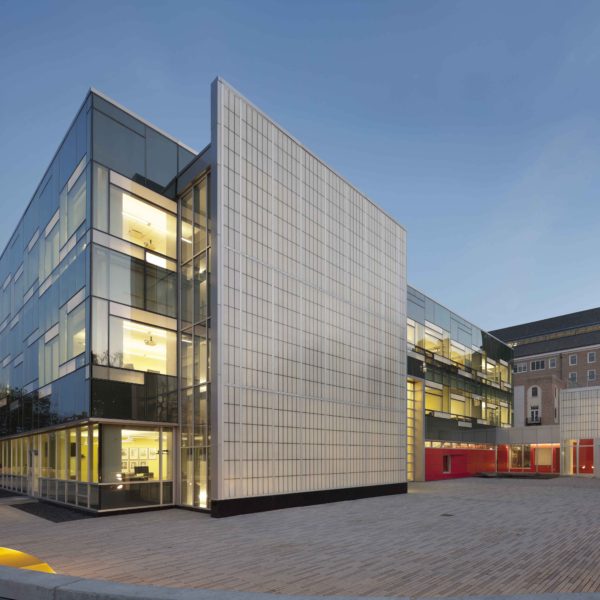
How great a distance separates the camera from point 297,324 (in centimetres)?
2400

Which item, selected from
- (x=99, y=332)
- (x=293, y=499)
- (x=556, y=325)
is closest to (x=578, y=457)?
(x=293, y=499)

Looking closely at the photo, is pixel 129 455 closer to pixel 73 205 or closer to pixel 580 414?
pixel 73 205

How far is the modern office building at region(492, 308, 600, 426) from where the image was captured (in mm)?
65812

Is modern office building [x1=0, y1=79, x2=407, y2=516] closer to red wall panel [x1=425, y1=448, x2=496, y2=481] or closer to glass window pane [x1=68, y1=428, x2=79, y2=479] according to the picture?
glass window pane [x1=68, y1=428, x2=79, y2=479]

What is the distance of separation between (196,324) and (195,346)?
819 mm

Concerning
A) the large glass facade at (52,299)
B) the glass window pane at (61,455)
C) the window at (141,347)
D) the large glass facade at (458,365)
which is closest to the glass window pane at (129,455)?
the large glass facade at (52,299)

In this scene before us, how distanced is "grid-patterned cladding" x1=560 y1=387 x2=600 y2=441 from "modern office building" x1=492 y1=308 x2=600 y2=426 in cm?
1515

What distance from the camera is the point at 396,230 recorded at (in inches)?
1299

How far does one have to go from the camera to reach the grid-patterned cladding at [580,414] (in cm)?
4872

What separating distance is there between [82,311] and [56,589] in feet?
54.2

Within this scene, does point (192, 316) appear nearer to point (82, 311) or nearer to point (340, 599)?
point (82, 311)

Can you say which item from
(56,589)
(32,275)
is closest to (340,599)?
(56,589)

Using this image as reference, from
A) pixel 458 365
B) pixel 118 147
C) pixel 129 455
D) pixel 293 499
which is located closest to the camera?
pixel 129 455

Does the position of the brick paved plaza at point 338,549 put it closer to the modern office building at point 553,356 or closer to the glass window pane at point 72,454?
the glass window pane at point 72,454
